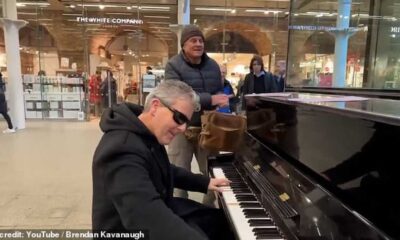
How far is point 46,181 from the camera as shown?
397 cm

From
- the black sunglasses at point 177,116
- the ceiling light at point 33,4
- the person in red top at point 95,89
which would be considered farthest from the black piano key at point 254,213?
the ceiling light at point 33,4

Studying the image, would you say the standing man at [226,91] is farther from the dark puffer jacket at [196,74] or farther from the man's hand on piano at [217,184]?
the man's hand on piano at [217,184]

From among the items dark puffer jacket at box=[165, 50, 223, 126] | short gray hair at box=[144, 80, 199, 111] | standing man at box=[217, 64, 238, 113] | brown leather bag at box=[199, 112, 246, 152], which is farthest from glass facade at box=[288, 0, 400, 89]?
short gray hair at box=[144, 80, 199, 111]

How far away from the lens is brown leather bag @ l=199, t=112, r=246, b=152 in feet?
7.80

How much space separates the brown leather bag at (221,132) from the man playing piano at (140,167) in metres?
0.94

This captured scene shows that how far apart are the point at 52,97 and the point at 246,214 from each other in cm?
1022

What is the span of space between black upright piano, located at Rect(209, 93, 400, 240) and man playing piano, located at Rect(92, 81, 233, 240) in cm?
37

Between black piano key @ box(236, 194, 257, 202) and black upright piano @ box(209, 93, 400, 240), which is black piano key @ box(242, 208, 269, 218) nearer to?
black upright piano @ box(209, 93, 400, 240)

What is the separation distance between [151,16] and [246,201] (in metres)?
11.2

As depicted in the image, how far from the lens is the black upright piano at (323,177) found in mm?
1003

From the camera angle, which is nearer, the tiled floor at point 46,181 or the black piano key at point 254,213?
the black piano key at point 254,213

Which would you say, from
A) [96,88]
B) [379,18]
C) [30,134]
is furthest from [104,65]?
[379,18]

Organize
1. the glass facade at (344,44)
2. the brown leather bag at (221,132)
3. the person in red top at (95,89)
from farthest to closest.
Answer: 1. the person in red top at (95,89)
2. the glass facade at (344,44)
3. the brown leather bag at (221,132)

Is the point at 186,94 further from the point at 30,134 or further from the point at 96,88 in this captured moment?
the point at 96,88
